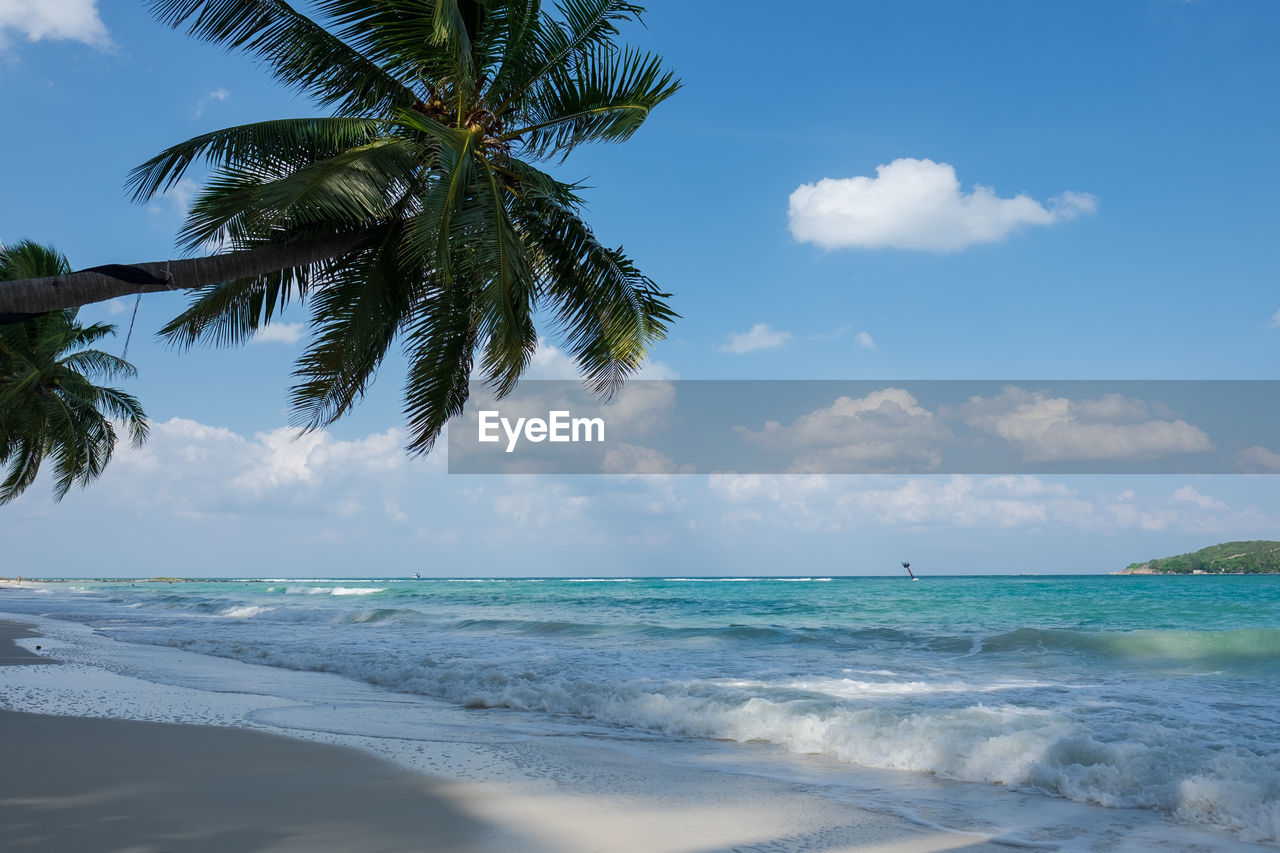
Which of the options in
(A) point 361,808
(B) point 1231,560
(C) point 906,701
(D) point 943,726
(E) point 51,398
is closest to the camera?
(A) point 361,808

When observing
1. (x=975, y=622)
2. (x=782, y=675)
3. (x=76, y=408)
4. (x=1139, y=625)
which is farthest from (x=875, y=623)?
(x=76, y=408)

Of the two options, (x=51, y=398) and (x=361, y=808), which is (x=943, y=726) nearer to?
(x=361, y=808)

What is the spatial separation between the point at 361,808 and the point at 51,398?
2009 centimetres

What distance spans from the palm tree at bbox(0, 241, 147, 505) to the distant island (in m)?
79.2

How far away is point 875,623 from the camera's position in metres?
20.2

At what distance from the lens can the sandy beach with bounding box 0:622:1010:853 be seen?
4.02 meters

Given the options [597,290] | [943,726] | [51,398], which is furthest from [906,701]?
[51,398]

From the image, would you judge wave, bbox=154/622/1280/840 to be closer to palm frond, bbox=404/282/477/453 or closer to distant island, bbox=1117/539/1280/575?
palm frond, bbox=404/282/477/453

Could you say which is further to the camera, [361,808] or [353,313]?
[353,313]

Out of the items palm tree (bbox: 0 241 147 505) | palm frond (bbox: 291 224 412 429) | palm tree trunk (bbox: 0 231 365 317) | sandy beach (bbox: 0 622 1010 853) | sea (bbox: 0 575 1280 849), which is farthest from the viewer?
palm tree (bbox: 0 241 147 505)

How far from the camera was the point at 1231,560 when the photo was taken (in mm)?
70875

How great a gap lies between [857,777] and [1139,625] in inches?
653

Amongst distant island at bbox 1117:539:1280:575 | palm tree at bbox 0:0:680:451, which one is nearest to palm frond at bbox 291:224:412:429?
palm tree at bbox 0:0:680:451

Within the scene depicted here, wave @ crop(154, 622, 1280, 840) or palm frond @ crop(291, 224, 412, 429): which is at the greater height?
palm frond @ crop(291, 224, 412, 429)
